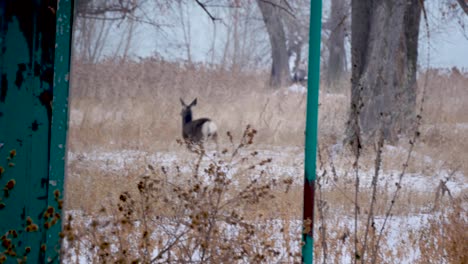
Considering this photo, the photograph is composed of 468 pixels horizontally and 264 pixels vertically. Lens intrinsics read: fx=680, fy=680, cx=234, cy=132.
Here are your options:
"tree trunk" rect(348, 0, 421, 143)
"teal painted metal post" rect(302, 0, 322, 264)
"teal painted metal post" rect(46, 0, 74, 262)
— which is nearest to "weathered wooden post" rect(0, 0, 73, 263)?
"teal painted metal post" rect(46, 0, 74, 262)

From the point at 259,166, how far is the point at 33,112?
16.7 ft

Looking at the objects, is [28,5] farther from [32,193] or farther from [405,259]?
[405,259]

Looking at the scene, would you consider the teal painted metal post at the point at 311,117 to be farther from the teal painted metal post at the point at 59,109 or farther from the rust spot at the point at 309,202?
the teal painted metal post at the point at 59,109

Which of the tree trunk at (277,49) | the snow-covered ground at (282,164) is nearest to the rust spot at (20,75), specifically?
the snow-covered ground at (282,164)

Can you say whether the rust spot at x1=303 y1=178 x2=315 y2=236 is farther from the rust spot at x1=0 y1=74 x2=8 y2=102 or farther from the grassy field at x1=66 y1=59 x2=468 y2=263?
the rust spot at x1=0 y1=74 x2=8 y2=102

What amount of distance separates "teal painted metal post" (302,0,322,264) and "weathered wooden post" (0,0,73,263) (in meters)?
1.06

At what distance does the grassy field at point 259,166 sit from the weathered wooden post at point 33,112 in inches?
24.8

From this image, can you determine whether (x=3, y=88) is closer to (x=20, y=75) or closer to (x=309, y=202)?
(x=20, y=75)

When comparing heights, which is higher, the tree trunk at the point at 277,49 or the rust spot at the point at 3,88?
the tree trunk at the point at 277,49

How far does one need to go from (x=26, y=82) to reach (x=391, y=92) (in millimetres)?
6752

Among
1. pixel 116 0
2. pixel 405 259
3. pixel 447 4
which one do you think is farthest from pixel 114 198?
pixel 447 4

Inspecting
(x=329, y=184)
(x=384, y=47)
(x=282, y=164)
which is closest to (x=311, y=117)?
(x=329, y=184)

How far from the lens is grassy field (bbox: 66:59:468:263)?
4.20 metres

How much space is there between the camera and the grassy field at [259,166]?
420cm
